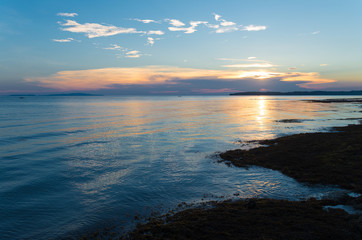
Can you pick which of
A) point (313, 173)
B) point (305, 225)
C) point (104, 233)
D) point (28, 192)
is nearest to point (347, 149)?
point (313, 173)

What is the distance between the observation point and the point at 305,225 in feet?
31.5

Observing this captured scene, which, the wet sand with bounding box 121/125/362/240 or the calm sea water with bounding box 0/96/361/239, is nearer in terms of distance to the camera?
the wet sand with bounding box 121/125/362/240

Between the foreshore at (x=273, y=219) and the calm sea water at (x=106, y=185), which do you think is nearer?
the foreshore at (x=273, y=219)

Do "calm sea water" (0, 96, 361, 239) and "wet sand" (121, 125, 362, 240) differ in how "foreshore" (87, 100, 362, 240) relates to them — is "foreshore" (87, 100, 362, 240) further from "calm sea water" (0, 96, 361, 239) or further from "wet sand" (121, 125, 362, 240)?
"calm sea water" (0, 96, 361, 239)

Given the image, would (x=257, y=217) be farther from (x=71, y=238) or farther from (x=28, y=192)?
(x=28, y=192)

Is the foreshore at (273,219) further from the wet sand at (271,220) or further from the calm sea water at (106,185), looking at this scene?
the calm sea water at (106,185)

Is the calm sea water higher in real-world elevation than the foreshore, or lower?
lower

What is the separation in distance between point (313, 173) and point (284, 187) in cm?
386

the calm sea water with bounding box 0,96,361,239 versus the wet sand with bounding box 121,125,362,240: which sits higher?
the wet sand with bounding box 121,125,362,240

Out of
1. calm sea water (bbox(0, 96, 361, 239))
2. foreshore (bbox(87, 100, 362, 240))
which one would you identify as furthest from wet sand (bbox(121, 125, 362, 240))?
calm sea water (bbox(0, 96, 361, 239))

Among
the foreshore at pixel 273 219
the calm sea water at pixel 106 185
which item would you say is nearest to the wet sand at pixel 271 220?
the foreshore at pixel 273 219

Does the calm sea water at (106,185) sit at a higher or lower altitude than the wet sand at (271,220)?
lower

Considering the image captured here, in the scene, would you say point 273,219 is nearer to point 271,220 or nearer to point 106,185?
point 271,220

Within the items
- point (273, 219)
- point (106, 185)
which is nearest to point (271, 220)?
point (273, 219)
